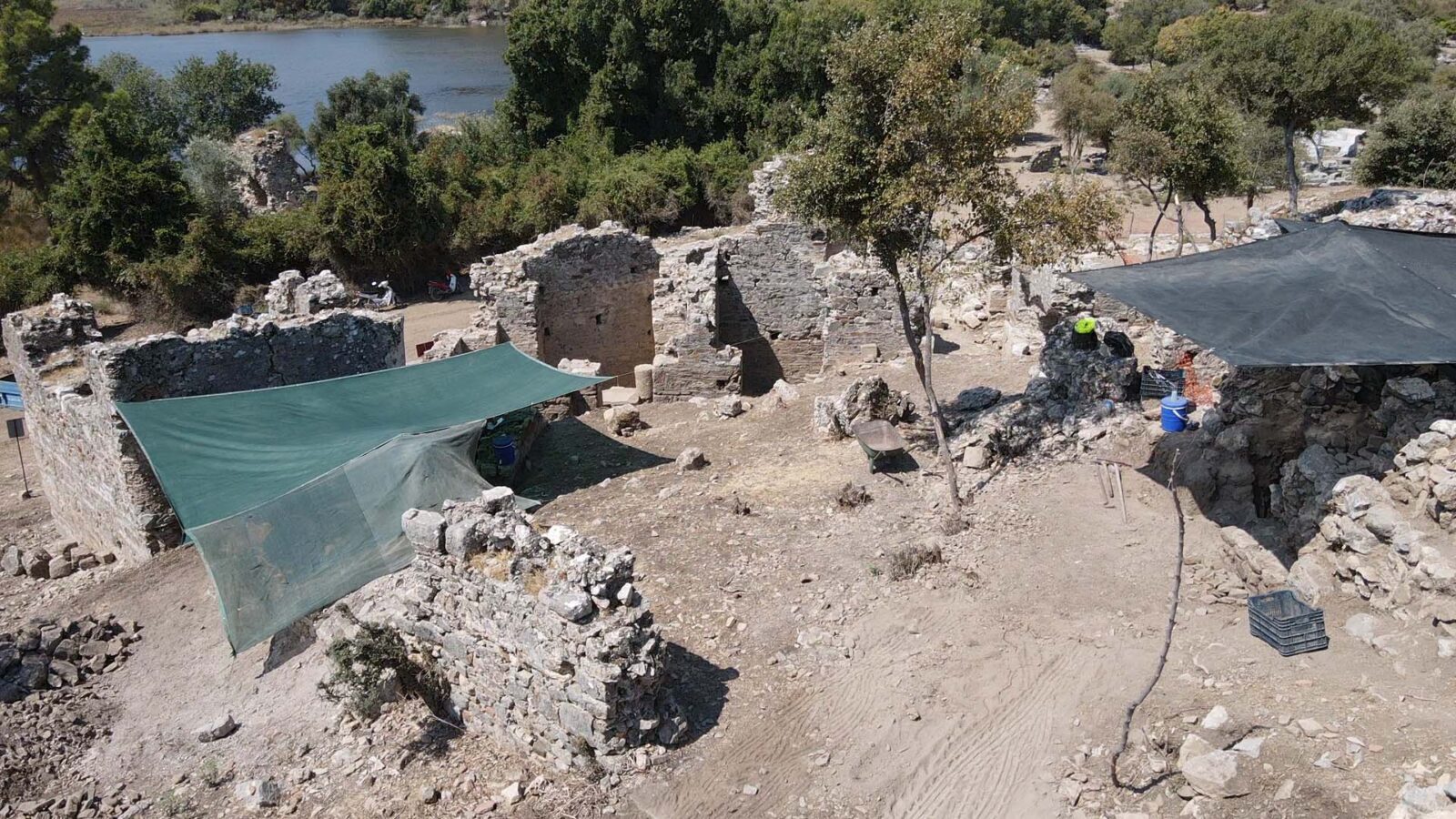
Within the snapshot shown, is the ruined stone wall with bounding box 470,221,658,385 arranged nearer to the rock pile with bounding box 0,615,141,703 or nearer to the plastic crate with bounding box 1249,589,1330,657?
the rock pile with bounding box 0,615,141,703

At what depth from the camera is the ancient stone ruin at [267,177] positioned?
3162 cm

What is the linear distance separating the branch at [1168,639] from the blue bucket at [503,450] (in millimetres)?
7491

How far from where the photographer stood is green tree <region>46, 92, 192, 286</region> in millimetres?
24766

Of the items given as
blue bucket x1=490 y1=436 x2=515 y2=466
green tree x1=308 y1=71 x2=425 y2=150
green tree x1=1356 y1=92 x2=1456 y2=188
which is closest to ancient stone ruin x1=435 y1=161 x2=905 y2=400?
blue bucket x1=490 y1=436 x2=515 y2=466

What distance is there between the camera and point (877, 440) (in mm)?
11719

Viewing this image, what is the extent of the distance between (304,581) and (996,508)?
674 centimetres

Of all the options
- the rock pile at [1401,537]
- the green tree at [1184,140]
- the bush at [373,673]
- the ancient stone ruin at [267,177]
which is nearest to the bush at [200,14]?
the ancient stone ruin at [267,177]

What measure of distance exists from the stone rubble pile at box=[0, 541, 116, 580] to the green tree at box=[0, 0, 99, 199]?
68.2ft

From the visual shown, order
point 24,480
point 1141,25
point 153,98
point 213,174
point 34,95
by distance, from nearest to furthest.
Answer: point 24,480 < point 213,174 < point 34,95 < point 153,98 < point 1141,25

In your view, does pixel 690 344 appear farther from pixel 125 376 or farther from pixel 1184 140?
Result: pixel 1184 140

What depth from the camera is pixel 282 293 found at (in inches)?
588

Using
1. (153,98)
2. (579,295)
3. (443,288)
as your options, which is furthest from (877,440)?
(153,98)

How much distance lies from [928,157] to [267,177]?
27047 mm

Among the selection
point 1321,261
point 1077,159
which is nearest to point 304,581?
point 1321,261
